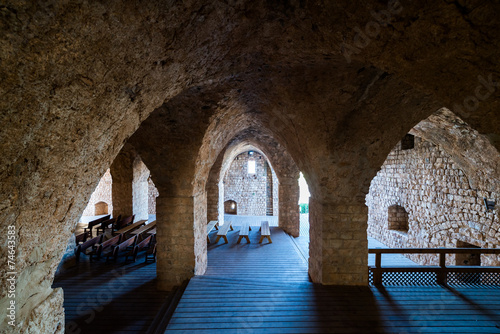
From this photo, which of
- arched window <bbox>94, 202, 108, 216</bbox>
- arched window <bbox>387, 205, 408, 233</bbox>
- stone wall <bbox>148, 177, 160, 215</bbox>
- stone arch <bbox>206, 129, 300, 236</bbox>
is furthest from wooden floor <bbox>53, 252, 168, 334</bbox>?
arched window <bbox>94, 202, 108, 216</bbox>

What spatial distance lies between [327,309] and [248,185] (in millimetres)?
12185

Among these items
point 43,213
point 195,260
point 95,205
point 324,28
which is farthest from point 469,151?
point 95,205

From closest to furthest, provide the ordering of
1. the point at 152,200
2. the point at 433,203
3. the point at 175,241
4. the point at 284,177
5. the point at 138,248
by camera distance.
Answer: the point at 175,241 → the point at 138,248 → the point at 433,203 → the point at 284,177 → the point at 152,200

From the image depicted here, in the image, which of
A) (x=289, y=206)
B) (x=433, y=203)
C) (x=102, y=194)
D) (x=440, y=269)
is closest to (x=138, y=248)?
(x=289, y=206)

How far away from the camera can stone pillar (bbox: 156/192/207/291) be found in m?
5.04

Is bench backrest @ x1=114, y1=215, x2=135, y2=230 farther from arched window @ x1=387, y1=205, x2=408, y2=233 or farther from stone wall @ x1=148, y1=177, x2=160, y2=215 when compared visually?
arched window @ x1=387, y1=205, x2=408, y2=233

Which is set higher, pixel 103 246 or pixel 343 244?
pixel 343 244

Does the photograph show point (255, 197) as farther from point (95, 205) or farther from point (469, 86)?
point (469, 86)

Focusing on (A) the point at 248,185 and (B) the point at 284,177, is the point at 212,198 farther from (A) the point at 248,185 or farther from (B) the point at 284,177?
(A) the point at 248,185

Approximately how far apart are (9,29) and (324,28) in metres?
1.69

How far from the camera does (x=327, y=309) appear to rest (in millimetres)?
3750

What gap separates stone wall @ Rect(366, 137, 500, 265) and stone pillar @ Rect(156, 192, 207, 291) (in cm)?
644

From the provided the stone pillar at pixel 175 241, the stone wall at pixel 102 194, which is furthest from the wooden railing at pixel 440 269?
the stone wall at pixel 102 194

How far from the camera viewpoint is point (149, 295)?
4.82 metres
